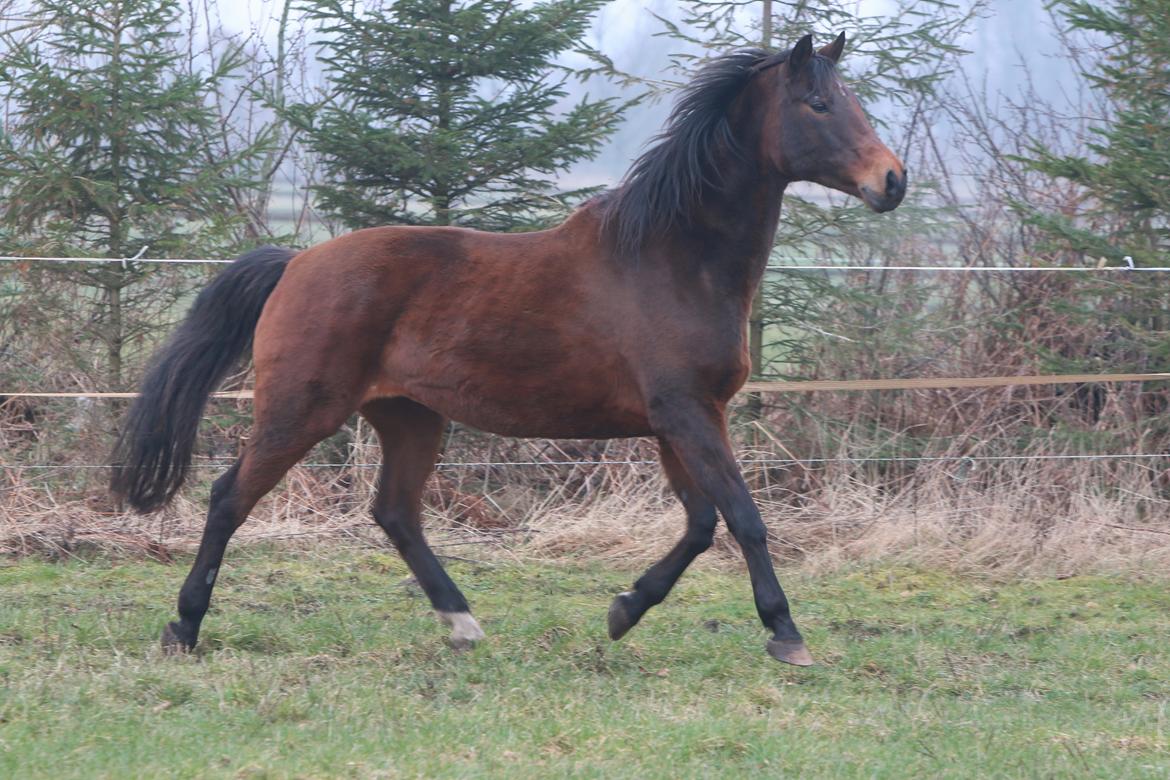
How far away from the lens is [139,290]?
8.86 m

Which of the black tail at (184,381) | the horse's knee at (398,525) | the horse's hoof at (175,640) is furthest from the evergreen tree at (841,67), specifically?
the horse's hoof at (175,640)

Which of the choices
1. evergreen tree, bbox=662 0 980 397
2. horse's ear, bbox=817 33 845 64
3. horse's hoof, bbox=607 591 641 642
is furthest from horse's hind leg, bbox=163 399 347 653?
evergreen tree, bbox=662 0 980 397

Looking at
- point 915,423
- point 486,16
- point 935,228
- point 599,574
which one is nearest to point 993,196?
point 935,228

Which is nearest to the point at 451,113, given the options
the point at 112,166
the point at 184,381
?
the point at 112,166

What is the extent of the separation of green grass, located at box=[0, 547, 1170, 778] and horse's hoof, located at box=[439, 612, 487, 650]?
68 millimetres

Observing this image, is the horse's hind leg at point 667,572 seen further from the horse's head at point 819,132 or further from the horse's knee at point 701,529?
the horse's head at point 819,132

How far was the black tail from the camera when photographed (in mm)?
5402

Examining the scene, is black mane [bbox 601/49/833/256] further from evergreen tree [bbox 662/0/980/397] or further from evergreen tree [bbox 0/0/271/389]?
evergreen tree [bbox 0/0/271/389]

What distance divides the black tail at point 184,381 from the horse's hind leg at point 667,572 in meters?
1.98

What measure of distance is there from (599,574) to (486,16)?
3.89m

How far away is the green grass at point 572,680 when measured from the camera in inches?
136

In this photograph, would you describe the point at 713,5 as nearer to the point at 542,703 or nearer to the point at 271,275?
the point at 271,275

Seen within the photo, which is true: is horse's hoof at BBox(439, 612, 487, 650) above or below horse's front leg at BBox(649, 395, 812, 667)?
below

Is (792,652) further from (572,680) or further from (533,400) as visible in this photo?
(533,400)
